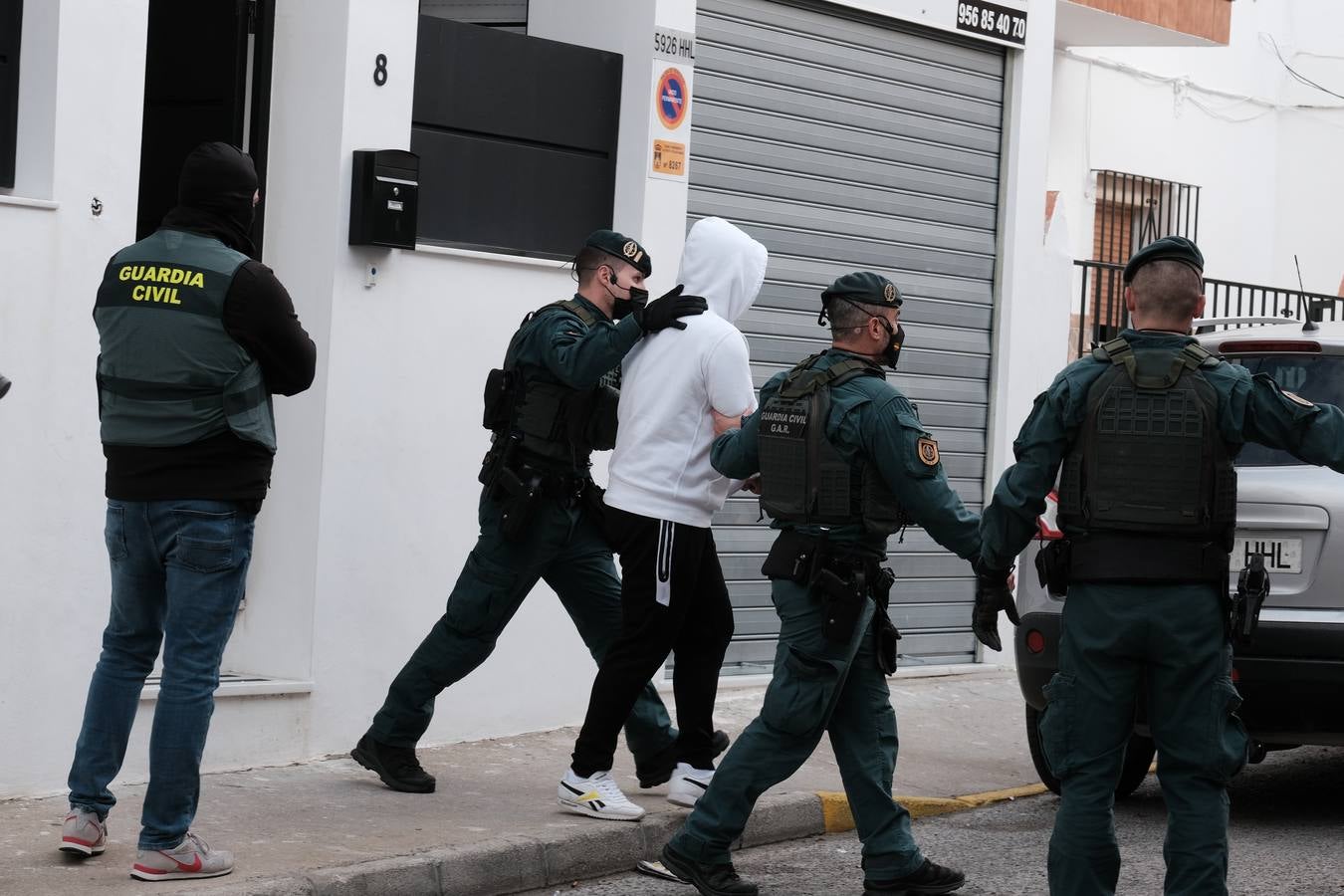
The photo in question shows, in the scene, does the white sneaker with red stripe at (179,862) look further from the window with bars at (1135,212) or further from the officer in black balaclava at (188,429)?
the window with bars at (1135,212)

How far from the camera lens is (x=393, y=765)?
6.75 meters

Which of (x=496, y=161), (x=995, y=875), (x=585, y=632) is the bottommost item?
(x=995, y=875)

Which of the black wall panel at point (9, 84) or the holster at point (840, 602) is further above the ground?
the black wall panel at point (9, 84)

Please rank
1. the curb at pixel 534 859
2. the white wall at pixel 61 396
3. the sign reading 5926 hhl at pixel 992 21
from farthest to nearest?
1. the sign reading 5926 hhl at pixel 992 21
2. the white wall at pixel 61 396
3. the curb at pixel 534 859

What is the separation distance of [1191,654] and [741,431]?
62.6 inches

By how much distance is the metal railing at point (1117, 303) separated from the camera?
11.6 meters

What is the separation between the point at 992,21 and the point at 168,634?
6979mm

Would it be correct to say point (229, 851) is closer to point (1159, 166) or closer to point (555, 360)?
point (555, 360)

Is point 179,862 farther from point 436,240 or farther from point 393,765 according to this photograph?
point 436,240

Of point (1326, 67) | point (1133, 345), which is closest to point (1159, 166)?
point (1326, 67)

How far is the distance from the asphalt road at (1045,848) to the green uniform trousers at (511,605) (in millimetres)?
638

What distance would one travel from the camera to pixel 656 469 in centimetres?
619

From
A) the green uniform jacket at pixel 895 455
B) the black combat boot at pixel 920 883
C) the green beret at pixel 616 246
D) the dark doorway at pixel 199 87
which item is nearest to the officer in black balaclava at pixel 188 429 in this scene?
the green beret at pixel 616 246

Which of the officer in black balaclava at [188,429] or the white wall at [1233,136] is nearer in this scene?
the officer in black balaclava at [188,429]
